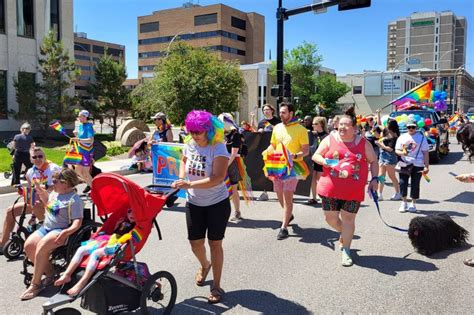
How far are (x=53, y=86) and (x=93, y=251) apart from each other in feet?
72.4

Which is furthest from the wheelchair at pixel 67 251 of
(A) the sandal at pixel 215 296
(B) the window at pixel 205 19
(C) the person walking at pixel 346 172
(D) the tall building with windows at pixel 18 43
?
(B) the window at pixel 205 19

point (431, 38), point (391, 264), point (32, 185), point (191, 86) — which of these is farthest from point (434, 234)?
point (431, 38)

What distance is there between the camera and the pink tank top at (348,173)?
5.15m

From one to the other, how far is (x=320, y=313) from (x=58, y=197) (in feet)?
9.23

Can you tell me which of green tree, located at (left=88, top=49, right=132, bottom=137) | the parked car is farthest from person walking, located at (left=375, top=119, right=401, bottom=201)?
green tree, located at (left=88, top=49, right=132, bottom=137)

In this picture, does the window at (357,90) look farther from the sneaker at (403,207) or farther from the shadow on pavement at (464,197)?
the sneaker at (403,207)

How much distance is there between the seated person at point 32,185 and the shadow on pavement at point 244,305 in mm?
2365

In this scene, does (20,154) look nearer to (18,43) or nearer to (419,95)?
(419,95)

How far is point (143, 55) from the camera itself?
104 meters

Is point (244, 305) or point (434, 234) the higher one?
point (434, 234)

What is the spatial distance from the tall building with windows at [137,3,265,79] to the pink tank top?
83.2 metres

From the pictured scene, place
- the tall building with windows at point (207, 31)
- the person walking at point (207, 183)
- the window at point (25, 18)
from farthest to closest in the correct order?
the tall building with windows at point (207, 31), the window at point (25, 18), the person walking at point (207, 183)

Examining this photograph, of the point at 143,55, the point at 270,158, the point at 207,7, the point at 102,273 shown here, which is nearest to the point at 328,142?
the point at 270,158

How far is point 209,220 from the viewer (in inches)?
168
